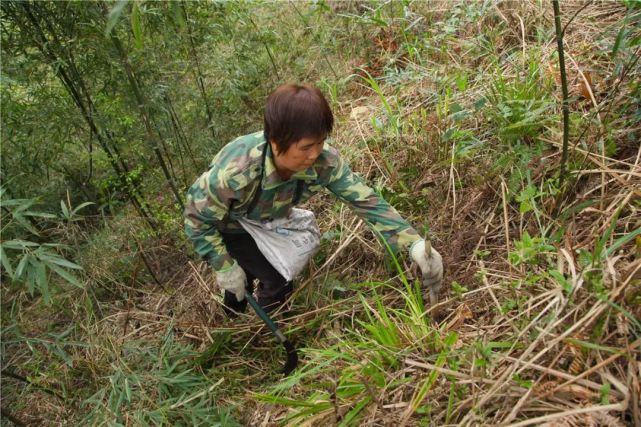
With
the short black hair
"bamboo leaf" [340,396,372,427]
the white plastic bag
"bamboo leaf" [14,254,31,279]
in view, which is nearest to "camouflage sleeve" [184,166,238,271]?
the white plastic bag

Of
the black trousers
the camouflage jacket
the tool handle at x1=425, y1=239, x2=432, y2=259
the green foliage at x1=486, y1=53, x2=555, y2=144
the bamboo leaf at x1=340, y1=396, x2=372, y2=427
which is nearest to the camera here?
the bamboo leaf at x1=340, y1=396, x2=372, y2=427

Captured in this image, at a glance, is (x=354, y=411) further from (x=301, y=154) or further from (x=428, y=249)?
(x=301, y=154)

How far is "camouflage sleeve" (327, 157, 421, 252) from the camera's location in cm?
216

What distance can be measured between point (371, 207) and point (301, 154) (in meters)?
0.49

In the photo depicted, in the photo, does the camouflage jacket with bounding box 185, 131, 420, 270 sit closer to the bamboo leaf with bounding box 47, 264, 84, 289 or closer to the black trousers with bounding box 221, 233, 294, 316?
the black trousers with bounding box 221, 233, 294, 316

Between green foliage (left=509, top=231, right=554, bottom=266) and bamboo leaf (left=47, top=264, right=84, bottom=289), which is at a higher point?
bamboo leaf (left=47, top=264, right=84, bottom=289)

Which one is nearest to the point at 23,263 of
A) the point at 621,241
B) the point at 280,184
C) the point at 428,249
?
the point at 280,184

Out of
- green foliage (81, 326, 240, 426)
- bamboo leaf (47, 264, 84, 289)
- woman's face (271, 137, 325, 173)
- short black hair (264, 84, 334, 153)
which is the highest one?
short black hair (264, 84, 334, 153)

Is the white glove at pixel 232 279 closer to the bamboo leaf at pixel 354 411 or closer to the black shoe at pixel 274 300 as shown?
the black shoe at pixel 274 300

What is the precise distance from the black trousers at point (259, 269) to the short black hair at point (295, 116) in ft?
2.63

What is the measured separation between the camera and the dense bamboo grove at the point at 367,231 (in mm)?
1494

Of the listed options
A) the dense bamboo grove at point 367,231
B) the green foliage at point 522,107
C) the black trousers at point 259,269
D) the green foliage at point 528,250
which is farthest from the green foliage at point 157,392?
the green foliage at point 522,107

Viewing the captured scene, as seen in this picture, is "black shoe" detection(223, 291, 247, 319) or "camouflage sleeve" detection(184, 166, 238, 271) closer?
"camouflage sleeve" detection(184, 166, 238, 271)

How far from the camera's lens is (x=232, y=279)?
2.30 m
